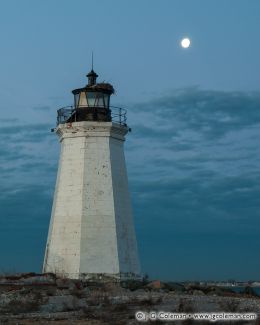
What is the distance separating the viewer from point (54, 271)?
29844mm

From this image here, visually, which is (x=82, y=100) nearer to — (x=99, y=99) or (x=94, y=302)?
(x=99, y=99)

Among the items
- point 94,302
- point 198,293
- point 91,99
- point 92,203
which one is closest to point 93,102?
point 91,99

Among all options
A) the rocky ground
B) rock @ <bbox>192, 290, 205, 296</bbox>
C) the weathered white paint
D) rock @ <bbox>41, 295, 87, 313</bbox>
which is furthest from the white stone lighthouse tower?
rock @ <bbox>41, 295, 87, 313</bbox>

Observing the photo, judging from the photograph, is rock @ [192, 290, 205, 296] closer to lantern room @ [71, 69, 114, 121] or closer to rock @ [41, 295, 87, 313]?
rock @ [41, 295, 87, 313]

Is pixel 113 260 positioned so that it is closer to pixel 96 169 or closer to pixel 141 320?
pixel 96 169

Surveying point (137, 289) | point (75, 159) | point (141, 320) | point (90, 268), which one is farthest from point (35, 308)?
point (75, 159)

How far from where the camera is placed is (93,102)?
31.8 meters

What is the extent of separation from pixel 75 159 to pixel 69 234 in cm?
335

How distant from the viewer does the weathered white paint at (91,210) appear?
29.3 m

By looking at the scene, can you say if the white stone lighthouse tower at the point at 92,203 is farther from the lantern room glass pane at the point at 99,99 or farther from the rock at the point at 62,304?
the rock at the point at 62,304

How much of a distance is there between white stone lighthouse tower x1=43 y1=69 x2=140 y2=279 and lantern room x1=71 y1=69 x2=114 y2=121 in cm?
5

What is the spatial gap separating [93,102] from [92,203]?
498cm

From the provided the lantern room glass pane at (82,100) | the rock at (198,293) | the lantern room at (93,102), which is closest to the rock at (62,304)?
the rock at (198,293)

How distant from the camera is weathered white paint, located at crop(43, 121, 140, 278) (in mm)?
29344
